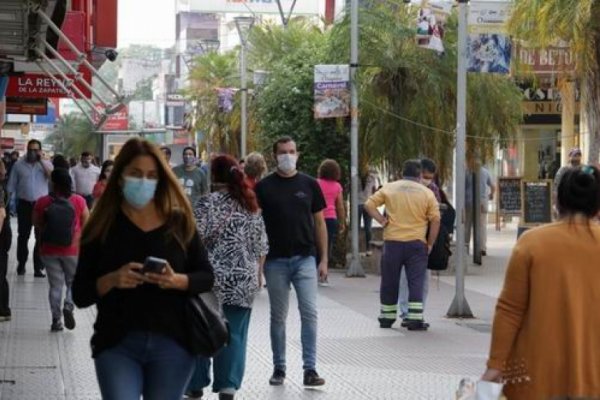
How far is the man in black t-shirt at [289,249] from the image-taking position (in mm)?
10656

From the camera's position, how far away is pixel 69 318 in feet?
45.1

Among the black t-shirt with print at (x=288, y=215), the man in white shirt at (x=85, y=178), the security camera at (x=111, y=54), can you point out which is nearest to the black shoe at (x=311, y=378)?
the black t-shirt with print at (x=288, y=215)

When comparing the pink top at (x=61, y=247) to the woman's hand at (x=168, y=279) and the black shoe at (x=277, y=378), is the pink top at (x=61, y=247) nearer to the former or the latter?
the black shoe at (x=277, y=378)

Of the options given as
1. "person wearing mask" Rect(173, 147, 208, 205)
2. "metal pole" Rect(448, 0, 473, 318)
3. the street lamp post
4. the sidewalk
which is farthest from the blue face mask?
the street lamp post

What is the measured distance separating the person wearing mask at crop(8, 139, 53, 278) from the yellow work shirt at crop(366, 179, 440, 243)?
7719 millimetres

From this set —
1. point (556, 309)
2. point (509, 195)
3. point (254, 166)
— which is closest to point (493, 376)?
point (556, 309)

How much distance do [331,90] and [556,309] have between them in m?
17.1

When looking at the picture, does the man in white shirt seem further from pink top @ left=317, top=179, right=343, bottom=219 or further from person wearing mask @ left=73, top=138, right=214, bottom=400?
person wearing mask @ left=73, top=138, right=214, bottom=400

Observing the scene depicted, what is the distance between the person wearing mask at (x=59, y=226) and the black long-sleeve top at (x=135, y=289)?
710 centimetres

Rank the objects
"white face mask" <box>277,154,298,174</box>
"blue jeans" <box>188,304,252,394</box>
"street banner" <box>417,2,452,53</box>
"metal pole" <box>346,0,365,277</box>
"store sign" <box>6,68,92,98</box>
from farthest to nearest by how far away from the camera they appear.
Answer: "store sign" <box>6,68,92,98</box>
"metal pole" <box>346,0,365,277</box>
"street banner" <box>417,2,452,53</box>
"white face mask" <box>277,154,298,174</box>
"blue jeans" <box>188,304,252,394</box>

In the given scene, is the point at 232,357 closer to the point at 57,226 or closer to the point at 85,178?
the point at 57,226

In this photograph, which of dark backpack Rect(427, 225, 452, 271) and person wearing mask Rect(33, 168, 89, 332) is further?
dark backpack Rect(427, 225, 452, 271)

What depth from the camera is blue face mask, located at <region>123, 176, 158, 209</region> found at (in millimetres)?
6090

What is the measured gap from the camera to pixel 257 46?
1553 inches
